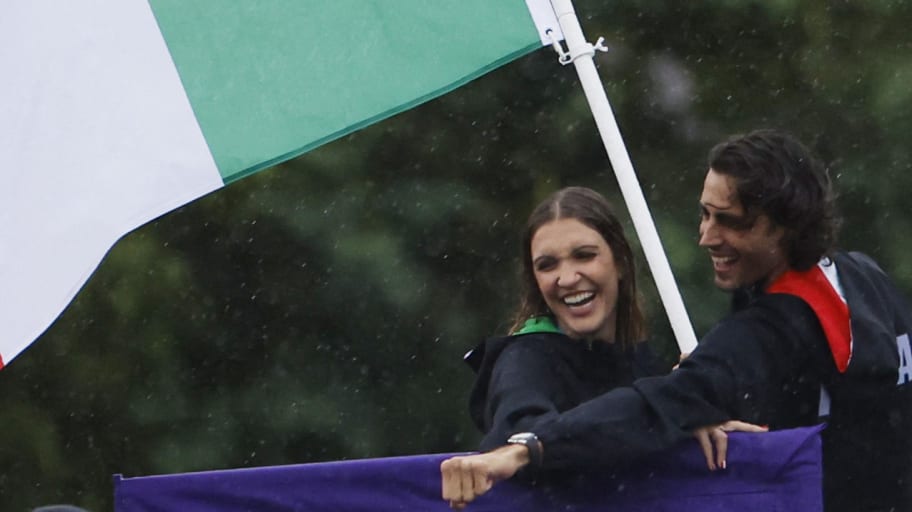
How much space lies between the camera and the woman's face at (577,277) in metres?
4.73

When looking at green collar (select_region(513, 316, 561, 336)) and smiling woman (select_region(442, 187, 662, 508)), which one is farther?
green collar (select_region(513, 316, 561, 336))

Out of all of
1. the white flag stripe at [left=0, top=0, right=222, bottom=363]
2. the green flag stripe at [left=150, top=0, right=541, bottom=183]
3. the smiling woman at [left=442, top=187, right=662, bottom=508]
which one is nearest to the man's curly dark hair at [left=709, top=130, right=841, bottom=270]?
the smiling woman at [left=442, top=187, right=662, bottom=508]

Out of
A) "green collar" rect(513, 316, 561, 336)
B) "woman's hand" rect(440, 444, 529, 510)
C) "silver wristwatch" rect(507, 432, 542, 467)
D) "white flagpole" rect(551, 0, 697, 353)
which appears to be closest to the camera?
"woman's hand" rect(440, 444, 529, 510)

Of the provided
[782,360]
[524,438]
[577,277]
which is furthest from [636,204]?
[524,438]

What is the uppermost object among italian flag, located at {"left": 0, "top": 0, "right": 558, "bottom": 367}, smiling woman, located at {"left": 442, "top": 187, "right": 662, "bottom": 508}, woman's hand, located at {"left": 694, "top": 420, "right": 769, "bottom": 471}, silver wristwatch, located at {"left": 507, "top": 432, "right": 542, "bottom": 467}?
italian flag, located at {"left": 0, "top": 0, "right": 558, "bottom": 367}

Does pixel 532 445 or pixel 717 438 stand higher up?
pixel 532 445

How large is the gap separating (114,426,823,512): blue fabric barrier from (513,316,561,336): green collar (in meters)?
0.41

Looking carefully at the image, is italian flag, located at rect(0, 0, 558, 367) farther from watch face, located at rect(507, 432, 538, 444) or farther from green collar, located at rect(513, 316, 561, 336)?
watch face, located at rect(507, 432, 538, 444)

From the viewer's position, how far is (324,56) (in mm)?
5395

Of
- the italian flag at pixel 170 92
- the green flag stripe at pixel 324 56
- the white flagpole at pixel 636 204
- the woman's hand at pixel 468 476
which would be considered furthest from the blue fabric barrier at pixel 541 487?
the green flag stripe at pixel 324 56

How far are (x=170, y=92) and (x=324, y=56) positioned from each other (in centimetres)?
40

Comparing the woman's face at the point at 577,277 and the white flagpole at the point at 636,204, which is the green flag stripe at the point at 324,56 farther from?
the woman's face at the point at 577,277

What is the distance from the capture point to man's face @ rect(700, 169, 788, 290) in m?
4.61

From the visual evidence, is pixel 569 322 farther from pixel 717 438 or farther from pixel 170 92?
pixel 170 92
